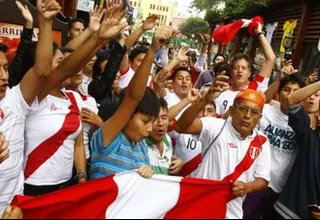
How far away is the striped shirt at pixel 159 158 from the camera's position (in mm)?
2723

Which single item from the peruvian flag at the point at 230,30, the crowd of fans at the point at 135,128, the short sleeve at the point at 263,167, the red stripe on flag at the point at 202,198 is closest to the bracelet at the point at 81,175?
the crowd of fans at the point at 135,128

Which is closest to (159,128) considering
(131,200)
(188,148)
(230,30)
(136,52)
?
(188,148)

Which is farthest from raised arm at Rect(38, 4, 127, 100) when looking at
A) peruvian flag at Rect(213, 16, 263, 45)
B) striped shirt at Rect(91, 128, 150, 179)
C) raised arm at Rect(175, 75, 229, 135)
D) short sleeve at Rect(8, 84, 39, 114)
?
peruvian flag at Rect(213, 16, 263, 45)

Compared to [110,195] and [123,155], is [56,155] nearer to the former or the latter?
[123,155]

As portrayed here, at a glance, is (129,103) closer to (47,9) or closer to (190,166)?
(47,9)

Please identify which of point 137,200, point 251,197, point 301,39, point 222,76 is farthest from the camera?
point 301,39

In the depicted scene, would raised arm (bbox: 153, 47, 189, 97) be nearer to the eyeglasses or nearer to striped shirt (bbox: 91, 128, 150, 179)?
the eyeglasses

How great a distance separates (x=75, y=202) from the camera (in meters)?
1.75

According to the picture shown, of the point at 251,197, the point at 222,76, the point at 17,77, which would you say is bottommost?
the point at 251,197

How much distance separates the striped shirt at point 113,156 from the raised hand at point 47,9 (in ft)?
2.49

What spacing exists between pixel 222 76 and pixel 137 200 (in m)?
1.22

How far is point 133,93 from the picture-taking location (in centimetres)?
231

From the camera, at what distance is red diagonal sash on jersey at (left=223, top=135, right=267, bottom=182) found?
2.79 meters

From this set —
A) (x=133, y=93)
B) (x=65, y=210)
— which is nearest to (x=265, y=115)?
(x=133, y=93)
